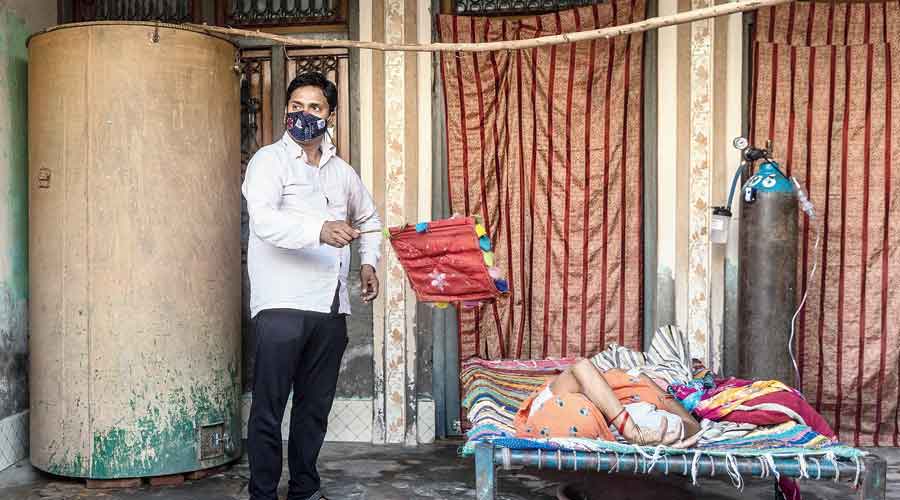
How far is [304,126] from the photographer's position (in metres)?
3.86

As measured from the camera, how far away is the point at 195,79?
4.56 metres

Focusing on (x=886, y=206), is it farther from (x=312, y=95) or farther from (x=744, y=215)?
(x=312, y=95)

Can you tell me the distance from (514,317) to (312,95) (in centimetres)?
218

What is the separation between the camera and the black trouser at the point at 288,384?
384cm

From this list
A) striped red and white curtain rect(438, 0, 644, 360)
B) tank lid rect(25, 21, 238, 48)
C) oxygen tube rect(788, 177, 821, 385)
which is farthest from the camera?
striped red and white curtain rect(438, 0, 644, 360)

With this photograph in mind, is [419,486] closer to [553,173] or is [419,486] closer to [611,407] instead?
[611,407]

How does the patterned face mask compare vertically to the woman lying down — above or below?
above

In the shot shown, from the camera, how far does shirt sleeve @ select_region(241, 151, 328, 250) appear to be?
11.9ft

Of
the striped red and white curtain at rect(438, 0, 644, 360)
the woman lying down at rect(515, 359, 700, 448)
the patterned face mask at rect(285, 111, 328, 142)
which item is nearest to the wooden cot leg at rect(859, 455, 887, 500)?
the woman lying down at rect(515, 359, 700, 448)

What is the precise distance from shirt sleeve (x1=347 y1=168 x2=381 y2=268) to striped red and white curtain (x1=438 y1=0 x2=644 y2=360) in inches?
43.7

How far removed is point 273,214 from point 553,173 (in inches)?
87.1

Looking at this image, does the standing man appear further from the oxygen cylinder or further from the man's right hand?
the oxygen cylinder

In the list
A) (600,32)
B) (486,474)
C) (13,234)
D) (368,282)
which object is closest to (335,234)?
(368,282)

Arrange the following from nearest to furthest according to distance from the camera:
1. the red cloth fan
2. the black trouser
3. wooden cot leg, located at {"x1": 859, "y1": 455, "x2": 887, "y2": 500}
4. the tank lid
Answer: wooden cot leg, located at {"x1": 859, "y1": 455, "x2": 887, "y2": 500} → the black trouser → the red cloth fan → the tank lid
